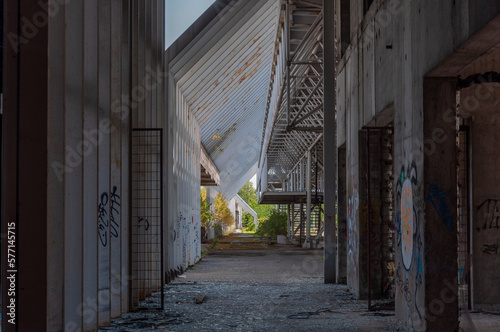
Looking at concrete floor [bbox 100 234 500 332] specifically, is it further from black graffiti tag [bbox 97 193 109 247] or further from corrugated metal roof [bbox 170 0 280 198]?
corrugated metal roof [bbox 170 0 280 198]

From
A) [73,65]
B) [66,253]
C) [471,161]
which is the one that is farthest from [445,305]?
[73,65]

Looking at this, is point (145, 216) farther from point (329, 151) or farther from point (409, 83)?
point (409, 83)

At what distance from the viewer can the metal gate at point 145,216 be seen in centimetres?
1067

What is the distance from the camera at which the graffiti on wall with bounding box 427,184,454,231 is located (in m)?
6.79

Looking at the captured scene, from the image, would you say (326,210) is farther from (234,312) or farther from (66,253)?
(66,253)

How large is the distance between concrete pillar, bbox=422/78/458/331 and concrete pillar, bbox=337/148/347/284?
6762mm

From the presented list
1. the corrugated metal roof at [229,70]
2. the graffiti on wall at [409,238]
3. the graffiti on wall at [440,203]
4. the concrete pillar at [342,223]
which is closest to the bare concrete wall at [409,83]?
the graffiti on wall at [409,238]

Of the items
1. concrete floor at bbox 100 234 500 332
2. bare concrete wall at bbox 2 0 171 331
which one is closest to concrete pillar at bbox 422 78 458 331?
concrete floor at bbox 100 234 500 332

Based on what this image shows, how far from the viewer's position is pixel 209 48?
16.4 meters

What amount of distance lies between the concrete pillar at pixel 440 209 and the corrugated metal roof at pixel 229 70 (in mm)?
9626

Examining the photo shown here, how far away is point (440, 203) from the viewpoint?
6.80 meters

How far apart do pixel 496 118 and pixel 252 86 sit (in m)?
18.9

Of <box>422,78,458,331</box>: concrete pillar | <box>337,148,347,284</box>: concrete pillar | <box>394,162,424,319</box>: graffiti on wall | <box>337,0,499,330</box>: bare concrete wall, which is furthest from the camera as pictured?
<box>337,148,347,284</box>: concrete pillar

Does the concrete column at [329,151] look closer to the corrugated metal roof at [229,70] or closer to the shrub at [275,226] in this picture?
the corrugated metal roof at [229,70]
